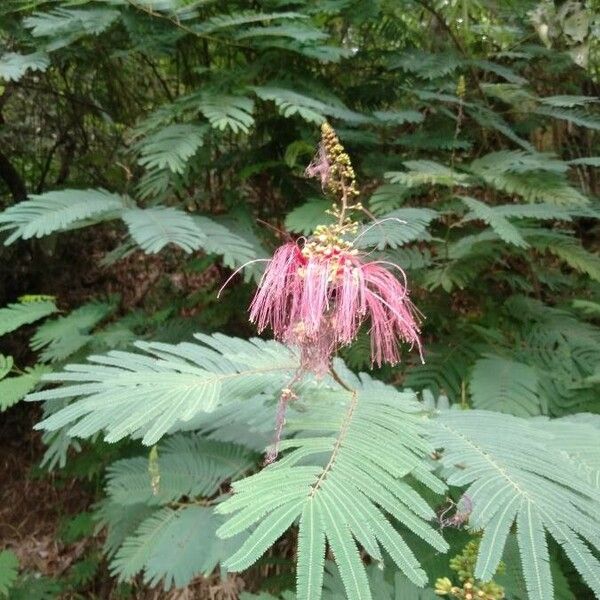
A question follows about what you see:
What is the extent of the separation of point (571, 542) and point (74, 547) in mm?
3505

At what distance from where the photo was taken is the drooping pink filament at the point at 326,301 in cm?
104

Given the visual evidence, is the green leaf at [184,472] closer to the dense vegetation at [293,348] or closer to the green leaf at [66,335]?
the dense vegetation at [293,348]

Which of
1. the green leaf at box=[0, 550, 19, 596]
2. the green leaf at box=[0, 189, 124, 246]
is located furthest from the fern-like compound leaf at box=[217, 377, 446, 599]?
the green leaf at box=[0, 550, 19, 596]

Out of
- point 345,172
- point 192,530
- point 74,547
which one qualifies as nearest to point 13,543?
point 74,547

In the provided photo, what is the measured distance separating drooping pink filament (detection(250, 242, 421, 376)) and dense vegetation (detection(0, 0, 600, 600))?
0.47 feet

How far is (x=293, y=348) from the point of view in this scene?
1298mm

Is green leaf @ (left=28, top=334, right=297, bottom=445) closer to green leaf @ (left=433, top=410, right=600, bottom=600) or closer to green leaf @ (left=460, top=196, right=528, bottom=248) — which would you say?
green leaf @ (left=433, top=410, right=600, bottom=600)

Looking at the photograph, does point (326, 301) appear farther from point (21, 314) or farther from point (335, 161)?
point (21, 314)

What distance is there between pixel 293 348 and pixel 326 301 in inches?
11.2

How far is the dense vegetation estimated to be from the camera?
0.93 meters

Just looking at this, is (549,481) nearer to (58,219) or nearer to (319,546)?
(319,546)

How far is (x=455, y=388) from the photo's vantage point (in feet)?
7.18

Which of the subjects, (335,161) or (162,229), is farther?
(162,229)

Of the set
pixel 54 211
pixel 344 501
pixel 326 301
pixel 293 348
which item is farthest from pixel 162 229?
pixel 344 501
